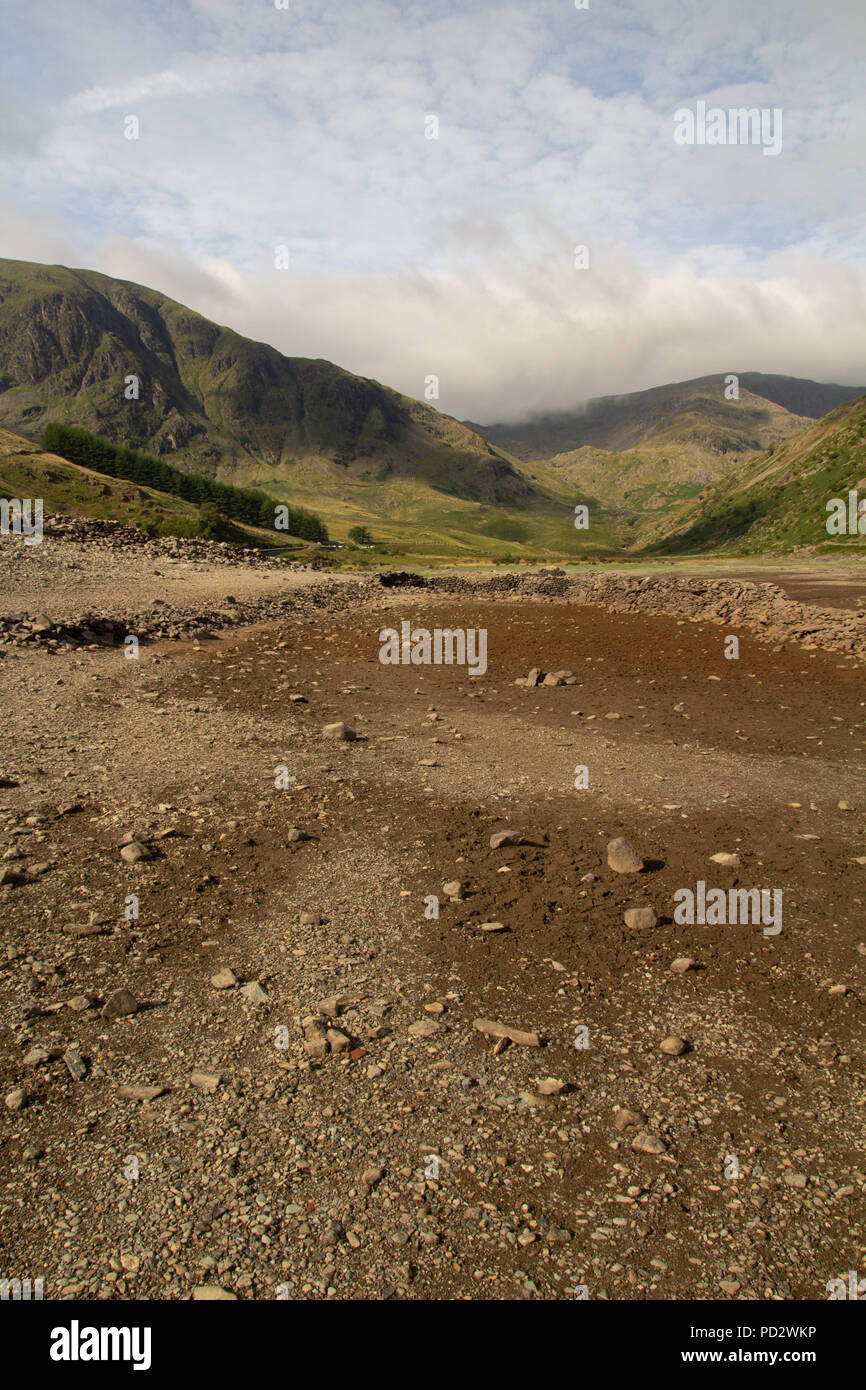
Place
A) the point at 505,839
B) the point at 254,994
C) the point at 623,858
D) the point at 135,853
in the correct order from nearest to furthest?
the point at 254,994, the point at 135,853, the point at 623,858, the point at 505,839

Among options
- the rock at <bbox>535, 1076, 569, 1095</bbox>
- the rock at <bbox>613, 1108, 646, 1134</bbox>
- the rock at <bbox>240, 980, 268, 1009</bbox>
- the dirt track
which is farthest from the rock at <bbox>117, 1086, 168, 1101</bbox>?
the rock at <bbox>613, 1108, 646, 1134</bbox>

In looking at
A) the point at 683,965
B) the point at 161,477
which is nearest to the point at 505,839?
the point at 683,965

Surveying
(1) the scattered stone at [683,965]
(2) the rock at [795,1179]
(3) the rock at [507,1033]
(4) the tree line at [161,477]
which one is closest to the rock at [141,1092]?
(3) the rock at [507,1033]

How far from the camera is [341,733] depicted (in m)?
12.3

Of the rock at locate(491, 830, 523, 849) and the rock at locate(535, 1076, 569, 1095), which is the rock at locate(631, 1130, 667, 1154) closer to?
the rock at locate(535, 1076, 569, 1095)

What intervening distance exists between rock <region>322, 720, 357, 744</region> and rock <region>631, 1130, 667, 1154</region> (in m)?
8.46

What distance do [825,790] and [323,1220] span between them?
365 inches

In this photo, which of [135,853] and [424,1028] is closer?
[424,1028]

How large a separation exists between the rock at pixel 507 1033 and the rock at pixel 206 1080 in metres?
1.90

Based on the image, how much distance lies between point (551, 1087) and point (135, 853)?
16.0ft

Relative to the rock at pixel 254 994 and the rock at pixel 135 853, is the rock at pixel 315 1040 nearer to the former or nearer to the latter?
the rock at pixel 254 994

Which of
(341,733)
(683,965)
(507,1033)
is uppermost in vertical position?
(341,733)

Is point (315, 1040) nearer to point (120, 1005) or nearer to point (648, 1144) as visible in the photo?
point (120, 1005)

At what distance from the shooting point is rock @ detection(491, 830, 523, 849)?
8.33 m
